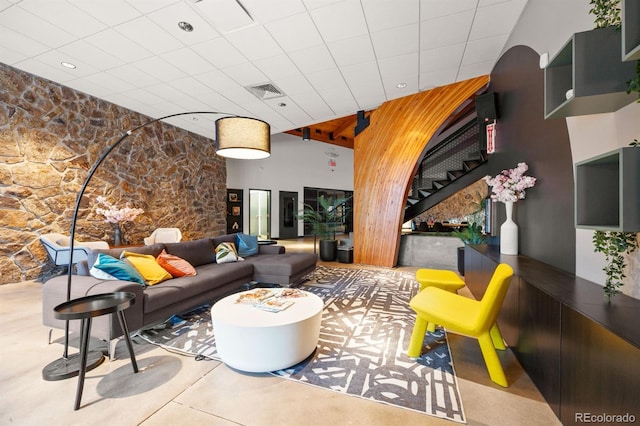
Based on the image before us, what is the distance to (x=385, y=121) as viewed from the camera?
5523 mm

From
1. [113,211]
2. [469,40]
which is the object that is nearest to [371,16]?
[469,40]

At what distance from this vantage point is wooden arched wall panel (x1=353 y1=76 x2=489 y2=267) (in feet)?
16.0

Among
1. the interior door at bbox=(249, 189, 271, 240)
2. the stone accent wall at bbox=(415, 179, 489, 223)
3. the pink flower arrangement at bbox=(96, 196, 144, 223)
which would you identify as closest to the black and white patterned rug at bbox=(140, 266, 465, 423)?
the pink flower arrangement at bbox=(96, 196, 144, 223)

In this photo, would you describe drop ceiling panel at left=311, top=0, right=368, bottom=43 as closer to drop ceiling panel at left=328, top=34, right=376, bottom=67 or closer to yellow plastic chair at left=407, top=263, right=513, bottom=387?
drop ceiling panel at left=328, top=34, right=376, bottom=67

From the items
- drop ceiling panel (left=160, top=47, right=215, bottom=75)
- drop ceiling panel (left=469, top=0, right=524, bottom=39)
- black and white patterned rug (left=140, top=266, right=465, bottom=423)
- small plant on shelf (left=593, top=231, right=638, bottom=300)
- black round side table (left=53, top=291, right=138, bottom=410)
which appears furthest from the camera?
drop ceiling panel (left=160, top=47, right=215, bottom=75)

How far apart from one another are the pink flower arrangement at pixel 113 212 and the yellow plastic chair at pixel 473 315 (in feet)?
17.3

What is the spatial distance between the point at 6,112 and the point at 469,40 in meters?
6.51

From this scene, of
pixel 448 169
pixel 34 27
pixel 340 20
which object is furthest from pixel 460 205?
pixel 34 27

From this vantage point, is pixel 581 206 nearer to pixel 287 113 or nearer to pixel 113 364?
pixel 113 364

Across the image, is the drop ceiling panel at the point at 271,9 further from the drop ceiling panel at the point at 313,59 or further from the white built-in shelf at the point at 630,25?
the white built-in shelf at the point at 630,25

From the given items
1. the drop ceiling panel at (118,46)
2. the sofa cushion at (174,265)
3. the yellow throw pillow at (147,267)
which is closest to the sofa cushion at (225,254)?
Answer: the sofa cushion at (174,265)

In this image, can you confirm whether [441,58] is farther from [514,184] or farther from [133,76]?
[133,76]

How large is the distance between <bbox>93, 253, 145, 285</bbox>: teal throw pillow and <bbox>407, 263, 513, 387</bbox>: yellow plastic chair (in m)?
2.53

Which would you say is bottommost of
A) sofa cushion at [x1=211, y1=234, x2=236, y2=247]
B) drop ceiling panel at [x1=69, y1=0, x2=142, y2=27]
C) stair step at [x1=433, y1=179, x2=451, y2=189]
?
sofa cushion at [x1=211, y1=234, x2=236, y2=247]
